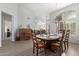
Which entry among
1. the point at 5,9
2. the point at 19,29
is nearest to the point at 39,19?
the point at 19,29

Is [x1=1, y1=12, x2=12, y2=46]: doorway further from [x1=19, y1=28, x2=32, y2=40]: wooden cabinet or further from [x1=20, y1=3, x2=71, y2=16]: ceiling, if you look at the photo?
[x1=20, y1=3, x2=71, y2=16]: ceiling

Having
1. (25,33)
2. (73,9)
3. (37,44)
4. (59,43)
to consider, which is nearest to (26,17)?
(25,33)

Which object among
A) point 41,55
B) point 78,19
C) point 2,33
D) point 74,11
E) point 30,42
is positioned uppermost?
point 74,11

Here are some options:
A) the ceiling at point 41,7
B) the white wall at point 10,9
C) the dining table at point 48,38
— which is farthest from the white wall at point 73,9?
the white wall at point 10,9

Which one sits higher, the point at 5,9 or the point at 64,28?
the point at 5,9

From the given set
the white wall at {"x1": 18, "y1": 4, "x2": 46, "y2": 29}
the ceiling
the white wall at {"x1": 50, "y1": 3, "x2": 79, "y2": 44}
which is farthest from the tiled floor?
the ceiling

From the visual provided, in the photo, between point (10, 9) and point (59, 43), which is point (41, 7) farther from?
point (59, 43)

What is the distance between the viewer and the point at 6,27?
9.12 feet

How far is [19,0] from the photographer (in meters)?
2.72

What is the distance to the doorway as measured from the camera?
8.92 feet

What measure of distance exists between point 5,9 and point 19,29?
0.55 meters

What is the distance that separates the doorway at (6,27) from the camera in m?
2.72

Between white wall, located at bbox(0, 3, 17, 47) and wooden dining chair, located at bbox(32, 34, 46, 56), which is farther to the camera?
wooden dining chair, located at bbox(32, 34, 46, 56)

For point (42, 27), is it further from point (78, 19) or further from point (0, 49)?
point (0, 49)
